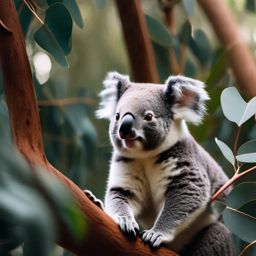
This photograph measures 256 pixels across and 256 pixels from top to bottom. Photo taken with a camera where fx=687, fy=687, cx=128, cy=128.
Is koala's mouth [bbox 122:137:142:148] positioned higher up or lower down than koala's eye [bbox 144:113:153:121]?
lower down

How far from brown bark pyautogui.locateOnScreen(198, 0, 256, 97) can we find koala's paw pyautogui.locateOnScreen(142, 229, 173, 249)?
1.24 metres

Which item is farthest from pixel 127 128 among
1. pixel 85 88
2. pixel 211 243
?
pixel 85 88

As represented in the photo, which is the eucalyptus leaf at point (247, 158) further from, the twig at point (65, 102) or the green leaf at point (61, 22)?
the twig at point (65, 102)

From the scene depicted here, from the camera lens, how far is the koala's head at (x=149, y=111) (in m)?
2.89

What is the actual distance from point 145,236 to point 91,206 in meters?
0.40

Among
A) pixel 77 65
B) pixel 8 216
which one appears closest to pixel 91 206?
pixel 8 216

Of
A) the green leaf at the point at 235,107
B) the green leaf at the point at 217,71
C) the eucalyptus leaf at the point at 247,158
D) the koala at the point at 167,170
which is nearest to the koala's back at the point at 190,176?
the koala at the point at 167,170

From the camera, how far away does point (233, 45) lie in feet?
12.7

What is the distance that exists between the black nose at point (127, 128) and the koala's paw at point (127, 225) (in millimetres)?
349

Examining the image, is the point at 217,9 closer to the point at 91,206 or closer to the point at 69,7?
the point at 69,7

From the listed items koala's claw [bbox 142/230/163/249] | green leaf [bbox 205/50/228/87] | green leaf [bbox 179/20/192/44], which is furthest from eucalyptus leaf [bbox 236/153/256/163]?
green leaf [bbox 179/20/192/44]

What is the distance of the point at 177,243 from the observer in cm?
304

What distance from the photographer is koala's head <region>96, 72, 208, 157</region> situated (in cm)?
289

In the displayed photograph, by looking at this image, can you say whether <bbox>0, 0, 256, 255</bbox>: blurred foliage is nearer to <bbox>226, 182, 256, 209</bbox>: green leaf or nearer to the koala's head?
<bbox>226, 182, 256, 209</bbox>: green leaf
